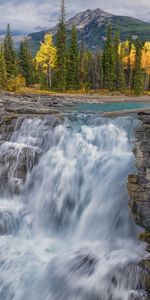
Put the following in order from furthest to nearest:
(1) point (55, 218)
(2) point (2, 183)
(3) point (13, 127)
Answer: (3) point (13, 127) → (2) point (2, 183) → (1) point (55, 218)

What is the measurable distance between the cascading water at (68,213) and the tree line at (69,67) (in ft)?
152

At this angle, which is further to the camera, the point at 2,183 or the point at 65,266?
the point at 2,183

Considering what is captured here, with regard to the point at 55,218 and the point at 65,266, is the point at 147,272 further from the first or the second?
the point at 55,218

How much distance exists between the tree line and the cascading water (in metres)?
46.2

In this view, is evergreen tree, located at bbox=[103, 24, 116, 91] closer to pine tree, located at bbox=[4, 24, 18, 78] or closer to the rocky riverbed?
pine tree, located at bbox=[4, 24, 18, 78]

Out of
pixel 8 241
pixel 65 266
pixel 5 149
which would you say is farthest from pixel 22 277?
pixel 5 149

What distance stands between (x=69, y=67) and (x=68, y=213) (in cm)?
5880

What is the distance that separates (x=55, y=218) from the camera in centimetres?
1780

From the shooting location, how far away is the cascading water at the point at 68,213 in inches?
513

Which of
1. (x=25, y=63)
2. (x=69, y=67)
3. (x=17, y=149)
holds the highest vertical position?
(x=25, y=63)

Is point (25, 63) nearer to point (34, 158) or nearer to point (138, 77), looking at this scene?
point (138, 77)

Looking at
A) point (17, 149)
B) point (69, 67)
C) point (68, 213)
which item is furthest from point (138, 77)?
point (68, 213)

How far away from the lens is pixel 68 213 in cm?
1762

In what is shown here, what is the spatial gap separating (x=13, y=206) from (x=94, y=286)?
24.2ft
